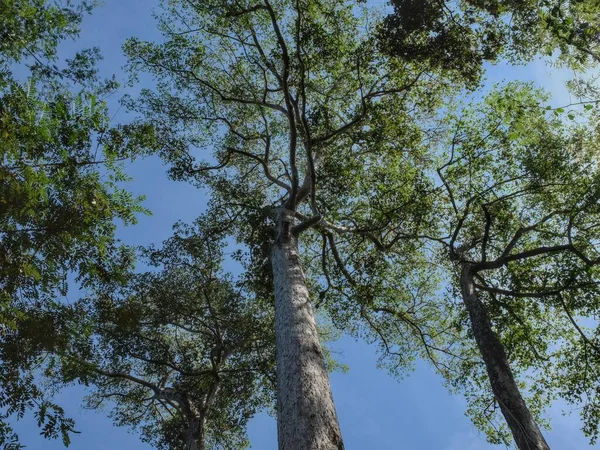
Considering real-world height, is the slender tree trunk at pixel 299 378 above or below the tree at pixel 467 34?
below

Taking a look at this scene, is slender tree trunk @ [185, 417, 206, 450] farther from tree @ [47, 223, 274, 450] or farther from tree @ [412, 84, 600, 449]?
tree @ [412, 84, 600, 449]

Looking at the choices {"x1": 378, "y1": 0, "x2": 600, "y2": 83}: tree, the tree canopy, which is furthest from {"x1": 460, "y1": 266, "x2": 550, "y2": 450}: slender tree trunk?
{"x1": 378, "y1": 0, "x2": 600, "y2": 83}: tree

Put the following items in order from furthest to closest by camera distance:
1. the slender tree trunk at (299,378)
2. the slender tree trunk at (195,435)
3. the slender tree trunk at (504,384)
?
the slender tree trunk at (195,435)
the slender tree trunk at (504,384)
the slender tree trunk at (299,378)

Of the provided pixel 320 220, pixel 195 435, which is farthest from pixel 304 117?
pixel 195 435

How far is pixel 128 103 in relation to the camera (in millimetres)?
12711

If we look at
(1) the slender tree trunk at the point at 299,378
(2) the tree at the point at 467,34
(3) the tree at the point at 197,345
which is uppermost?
(2) the tree at the point at 467,34

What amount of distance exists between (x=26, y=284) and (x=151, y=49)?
9.05m

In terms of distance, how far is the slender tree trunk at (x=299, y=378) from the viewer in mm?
4391

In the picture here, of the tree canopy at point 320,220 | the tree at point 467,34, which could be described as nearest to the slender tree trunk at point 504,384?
the tree canopy at point 320,220

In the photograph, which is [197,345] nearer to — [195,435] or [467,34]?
[195,435]

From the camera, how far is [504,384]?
7887mm

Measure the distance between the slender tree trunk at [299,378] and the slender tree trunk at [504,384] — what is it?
12.9ft

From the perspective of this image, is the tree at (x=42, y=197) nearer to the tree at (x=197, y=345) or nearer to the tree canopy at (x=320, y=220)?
the tree canopy at (x=320, y=220)

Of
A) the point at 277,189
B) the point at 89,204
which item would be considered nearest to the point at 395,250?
the point at 277,189
